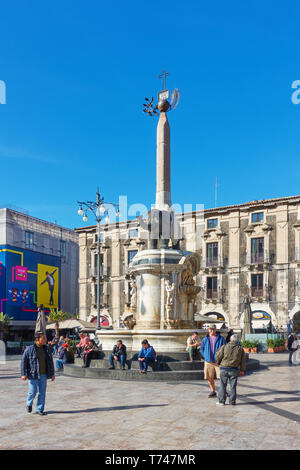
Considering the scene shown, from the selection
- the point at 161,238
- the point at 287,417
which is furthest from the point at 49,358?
the point at 161,238

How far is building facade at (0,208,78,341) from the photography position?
5100cm

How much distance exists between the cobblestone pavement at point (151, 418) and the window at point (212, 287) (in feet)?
106

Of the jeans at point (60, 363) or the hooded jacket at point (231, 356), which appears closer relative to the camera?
the hooded jacket at point (231, 356)

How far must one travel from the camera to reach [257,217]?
4416 cm

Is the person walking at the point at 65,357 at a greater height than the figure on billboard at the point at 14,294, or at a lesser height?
lesser

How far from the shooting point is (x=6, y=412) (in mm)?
9148

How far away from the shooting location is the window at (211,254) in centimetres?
4584

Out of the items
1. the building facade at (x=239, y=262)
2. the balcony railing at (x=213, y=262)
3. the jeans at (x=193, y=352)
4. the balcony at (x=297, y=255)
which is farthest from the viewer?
the balcony railing at (x=213, y=262)

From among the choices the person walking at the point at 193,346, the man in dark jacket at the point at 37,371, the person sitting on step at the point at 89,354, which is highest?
the man in dark jacket at the point at 37,371

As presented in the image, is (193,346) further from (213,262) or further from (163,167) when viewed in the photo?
(213,262)

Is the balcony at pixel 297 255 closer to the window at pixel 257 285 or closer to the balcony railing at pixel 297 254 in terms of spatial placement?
the balcony railing at pixel 297 254

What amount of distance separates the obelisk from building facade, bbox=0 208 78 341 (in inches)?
1358

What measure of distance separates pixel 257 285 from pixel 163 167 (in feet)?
85.3

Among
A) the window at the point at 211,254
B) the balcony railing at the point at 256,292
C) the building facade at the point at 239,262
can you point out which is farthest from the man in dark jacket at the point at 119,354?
the window at the point at 211,254
